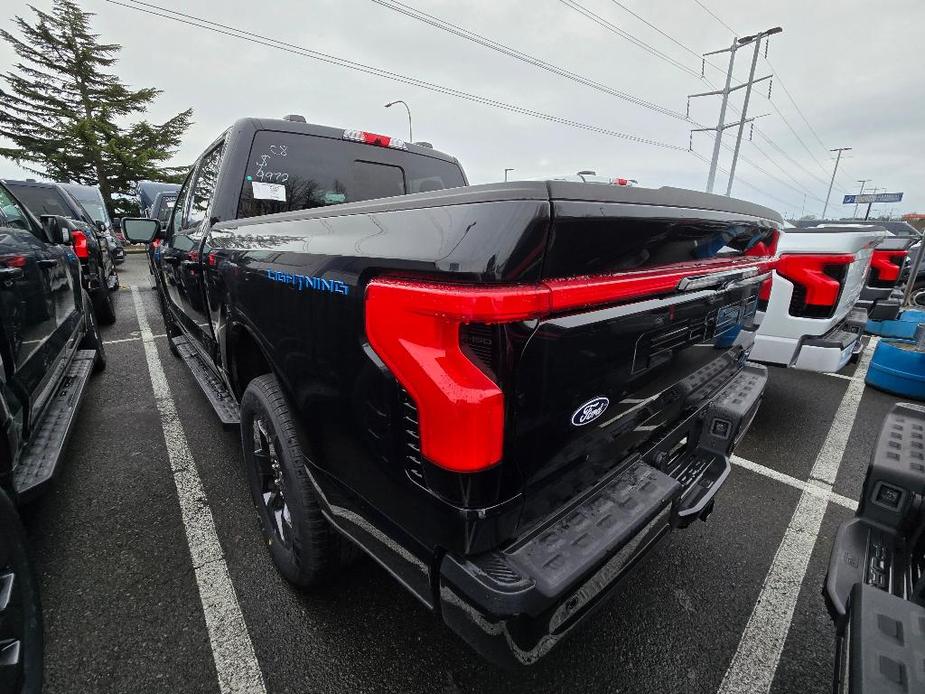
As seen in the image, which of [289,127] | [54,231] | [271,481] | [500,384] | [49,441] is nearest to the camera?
[500,384]

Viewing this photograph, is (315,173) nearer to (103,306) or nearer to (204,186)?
(204,186)

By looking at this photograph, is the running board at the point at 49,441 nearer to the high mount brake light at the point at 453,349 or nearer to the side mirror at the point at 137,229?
the side mirror at the point at 137,229

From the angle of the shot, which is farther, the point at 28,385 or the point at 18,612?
the point at 28,385

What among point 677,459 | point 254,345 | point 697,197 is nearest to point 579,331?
A: point 697,197

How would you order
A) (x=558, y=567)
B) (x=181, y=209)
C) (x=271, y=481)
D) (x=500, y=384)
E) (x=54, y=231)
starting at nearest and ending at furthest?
(x=500, y=384) < (x=558, y=567) < (x=271, y=481) < (x=54, y=231) < (x=181, y=209)

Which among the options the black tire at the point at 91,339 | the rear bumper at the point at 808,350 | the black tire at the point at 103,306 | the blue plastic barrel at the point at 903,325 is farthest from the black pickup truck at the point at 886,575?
the black tire at the point at 103,306

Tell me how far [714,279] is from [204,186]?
3.12m

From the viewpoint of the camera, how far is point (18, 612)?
1.36 m

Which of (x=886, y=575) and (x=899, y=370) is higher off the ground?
(x=886, y=575)

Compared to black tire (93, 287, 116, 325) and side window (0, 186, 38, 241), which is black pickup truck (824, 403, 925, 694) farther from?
black tire (93, 287, 116, 325)

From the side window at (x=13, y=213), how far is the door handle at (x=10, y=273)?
3.36 ft

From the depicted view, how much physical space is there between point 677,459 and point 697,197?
108 cm

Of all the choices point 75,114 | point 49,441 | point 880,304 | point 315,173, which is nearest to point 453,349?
point 315,173

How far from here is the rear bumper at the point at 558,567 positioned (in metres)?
1.01
